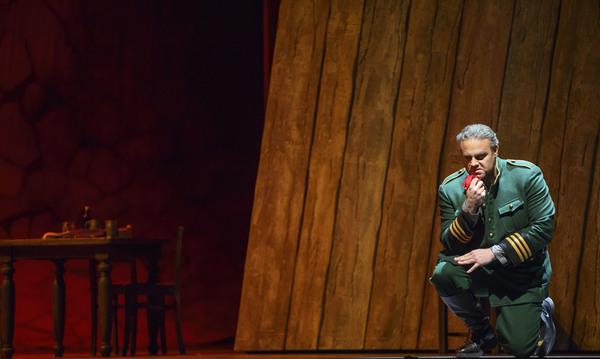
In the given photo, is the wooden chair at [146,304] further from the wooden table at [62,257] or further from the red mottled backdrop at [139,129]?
the red mottled backdrop at [139,129]

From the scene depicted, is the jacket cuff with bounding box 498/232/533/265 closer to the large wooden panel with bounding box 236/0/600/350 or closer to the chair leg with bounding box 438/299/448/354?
the chair leg with bounding box 438/299/448/354

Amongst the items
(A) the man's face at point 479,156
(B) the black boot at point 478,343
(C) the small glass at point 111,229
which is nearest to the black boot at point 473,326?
(B) the black boot at point 478,343

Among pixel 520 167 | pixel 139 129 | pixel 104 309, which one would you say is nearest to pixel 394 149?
pixel 520 167

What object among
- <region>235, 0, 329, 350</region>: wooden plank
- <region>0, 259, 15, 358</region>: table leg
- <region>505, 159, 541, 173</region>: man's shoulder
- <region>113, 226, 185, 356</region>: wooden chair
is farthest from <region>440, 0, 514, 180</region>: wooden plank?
<region>0, 259, 15, 358</region>: table leg

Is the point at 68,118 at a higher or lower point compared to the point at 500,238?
higher

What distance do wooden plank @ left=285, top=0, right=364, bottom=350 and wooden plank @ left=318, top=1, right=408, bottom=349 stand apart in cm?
4

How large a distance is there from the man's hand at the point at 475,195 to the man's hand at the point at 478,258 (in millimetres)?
163

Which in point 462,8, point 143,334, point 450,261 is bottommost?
point 143,334

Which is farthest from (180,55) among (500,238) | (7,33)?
(500,238)

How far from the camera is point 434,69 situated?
4.05 meters

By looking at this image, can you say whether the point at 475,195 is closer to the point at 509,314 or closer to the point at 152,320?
the point at 509,314

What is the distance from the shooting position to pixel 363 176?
403 centimetres

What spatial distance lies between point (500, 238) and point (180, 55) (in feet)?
12.6

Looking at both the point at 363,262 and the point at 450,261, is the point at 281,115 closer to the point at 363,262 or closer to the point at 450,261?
the point at 363,262
